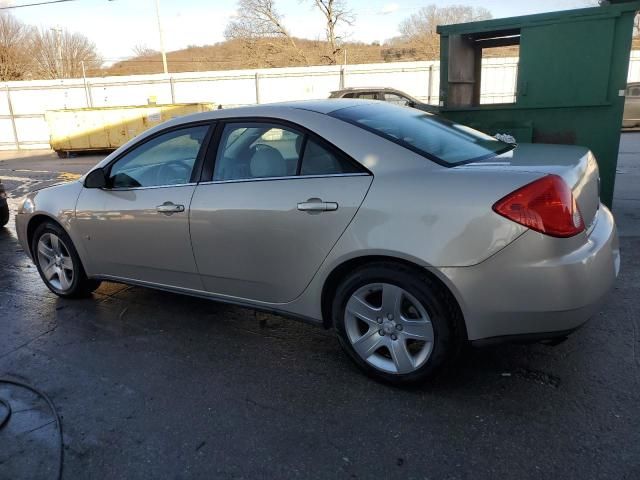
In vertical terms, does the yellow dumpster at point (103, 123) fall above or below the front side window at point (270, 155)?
below

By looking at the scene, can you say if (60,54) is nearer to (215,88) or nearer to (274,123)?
(215,88)

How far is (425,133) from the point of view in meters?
3.16

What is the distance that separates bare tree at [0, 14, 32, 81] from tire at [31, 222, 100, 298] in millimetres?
43844

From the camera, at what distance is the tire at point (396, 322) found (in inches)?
104

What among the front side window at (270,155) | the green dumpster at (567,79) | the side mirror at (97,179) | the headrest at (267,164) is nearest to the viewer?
the front side window at (270,155)

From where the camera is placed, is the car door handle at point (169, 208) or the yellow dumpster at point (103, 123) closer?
the car door handle at point (169, 208)

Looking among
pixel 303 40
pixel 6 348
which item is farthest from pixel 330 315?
pixel 303 40

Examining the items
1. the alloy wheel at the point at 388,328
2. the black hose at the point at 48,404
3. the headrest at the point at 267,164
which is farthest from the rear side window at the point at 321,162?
the black hose at the point at 48,404

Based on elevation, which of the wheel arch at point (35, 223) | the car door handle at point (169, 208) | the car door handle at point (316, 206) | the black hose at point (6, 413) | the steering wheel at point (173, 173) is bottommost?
the black hose at point (6, 413)

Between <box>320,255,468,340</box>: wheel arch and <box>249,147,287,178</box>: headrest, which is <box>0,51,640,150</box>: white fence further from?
<box>320,255,468,340</box>: wheel arch

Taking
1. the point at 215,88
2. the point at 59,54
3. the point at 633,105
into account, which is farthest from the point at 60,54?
the point at 633,105

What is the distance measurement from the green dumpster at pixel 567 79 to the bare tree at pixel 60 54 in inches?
2012

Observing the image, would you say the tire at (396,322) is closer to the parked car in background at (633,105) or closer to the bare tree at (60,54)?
the parked car in background at (633,105)

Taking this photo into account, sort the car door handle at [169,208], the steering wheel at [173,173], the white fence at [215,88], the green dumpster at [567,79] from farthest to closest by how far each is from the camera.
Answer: the white fence at [215,88], the green dumpster at [567,79], the steering wheel at [173,173], the car door handle at [169,208]
